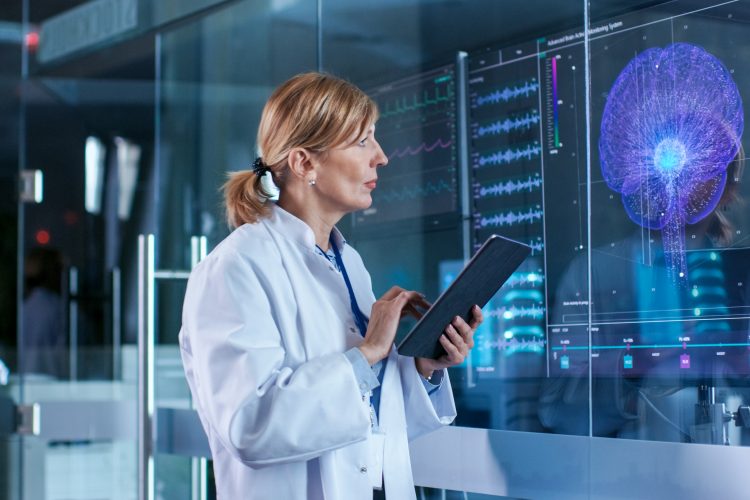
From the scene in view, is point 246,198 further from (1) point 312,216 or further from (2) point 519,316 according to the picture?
(2) point 519,316

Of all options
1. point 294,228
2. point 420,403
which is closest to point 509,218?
point 420,403

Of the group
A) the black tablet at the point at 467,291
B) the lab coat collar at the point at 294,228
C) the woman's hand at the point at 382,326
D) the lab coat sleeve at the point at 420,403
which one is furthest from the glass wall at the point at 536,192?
the lab coat collar at the point at 294,228

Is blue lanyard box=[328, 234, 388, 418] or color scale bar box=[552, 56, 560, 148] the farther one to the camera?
color scale bar box=[552, 56, 560, 148]

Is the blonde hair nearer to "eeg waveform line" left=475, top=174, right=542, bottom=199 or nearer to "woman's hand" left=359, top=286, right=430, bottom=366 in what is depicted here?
"woman's hand" left=359, top=286, right=430, bottom=366

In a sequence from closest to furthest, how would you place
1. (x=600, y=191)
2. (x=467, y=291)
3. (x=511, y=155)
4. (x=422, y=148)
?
(x=467, y=291) < (x=600, y=191) < (x=511, y=155) < (x=422, y=148)

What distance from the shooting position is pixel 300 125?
6.31ft

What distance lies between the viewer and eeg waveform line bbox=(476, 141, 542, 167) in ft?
8.03

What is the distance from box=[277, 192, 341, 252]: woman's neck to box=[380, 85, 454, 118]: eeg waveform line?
82 cm

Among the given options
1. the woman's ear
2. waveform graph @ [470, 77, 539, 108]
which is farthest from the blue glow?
the woman's ear

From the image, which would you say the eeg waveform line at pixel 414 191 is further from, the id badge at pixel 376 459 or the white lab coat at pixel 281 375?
the id badge at pixel 376 459

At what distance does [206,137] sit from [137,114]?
2.15 feet

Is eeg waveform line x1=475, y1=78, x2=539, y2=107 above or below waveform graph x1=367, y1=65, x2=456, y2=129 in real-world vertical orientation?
below

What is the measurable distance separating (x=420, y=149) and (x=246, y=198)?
3.02ft

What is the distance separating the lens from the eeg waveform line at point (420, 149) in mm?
2703
